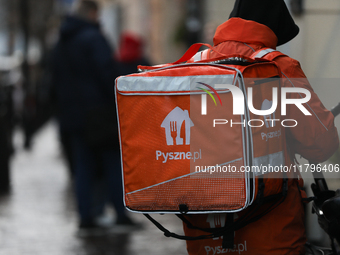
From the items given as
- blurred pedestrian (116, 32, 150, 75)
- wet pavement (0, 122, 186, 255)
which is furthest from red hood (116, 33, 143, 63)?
wet pavement (0, 122, 186, 255)

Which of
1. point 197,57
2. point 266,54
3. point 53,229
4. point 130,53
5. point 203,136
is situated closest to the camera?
point 203,136

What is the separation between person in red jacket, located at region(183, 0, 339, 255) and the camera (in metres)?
2.26

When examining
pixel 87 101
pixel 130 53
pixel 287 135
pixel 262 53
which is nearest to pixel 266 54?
pixel 262 53

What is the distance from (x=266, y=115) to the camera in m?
2.20

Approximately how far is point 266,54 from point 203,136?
446 mm

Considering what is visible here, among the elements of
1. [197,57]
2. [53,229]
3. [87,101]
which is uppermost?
[197,57]

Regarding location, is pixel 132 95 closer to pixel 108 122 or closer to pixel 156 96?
pixel 156 96

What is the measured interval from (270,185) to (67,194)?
6241 millimetres

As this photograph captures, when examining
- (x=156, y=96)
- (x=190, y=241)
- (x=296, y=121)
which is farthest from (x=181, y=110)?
(x=190, y=241)

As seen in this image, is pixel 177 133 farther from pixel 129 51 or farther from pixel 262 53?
pixel 129 51

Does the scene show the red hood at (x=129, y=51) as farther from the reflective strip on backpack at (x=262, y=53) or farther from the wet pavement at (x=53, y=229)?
the reflective strip on backpack at (x=262, y=53)

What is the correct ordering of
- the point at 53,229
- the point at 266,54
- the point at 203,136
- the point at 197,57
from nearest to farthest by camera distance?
the point at 203,136, the point at 266,54, the point at 197,57, the point at 53,229

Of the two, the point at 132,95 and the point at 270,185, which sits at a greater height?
the point at 132,95

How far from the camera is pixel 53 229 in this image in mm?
6008
